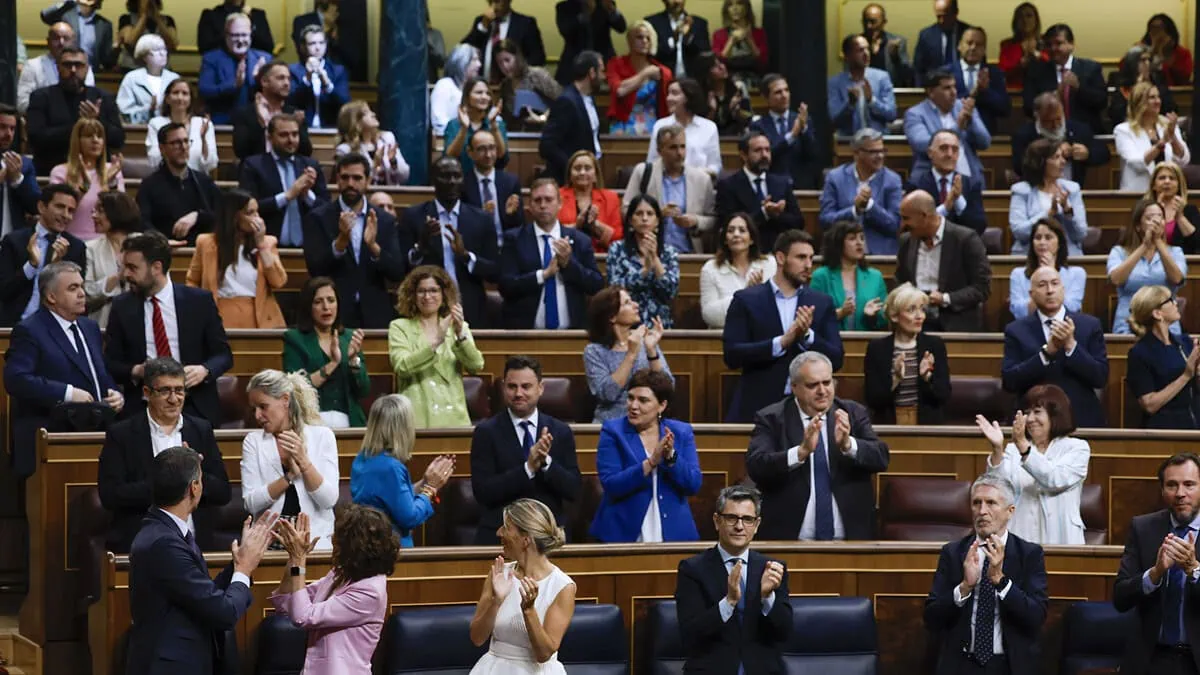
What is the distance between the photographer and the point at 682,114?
33.1 feet

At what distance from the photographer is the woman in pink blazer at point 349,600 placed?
534 cm

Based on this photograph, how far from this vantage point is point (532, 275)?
28.1 ft

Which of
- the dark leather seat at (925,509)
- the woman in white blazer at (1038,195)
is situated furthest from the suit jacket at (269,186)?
the woman in white blazer at (1038,195)

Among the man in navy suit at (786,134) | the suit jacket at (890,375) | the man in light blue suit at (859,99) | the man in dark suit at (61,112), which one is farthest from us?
the man in light blue suit at (859,99)

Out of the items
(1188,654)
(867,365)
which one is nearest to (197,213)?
(867,365)

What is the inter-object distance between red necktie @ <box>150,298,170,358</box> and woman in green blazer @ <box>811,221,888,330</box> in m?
2.89

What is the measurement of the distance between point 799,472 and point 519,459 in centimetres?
99

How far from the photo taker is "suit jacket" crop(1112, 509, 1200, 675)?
621cm

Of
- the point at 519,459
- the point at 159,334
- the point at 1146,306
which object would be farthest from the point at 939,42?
the point at 159,334

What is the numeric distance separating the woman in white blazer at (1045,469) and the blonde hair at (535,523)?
2.06 m

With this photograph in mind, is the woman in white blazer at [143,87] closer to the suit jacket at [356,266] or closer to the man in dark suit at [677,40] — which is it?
the suit jacket at [356,266]

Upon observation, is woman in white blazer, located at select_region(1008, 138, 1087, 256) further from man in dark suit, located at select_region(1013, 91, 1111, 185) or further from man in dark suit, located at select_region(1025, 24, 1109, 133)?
man in dark suit, located at select_region(1025, 24, 1109, 133)

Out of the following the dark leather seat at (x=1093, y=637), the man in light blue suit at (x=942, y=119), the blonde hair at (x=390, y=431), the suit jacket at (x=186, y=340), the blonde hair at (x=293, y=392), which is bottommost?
the dark leather seat at (x=1093, y=637)

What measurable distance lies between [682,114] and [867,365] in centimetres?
266
